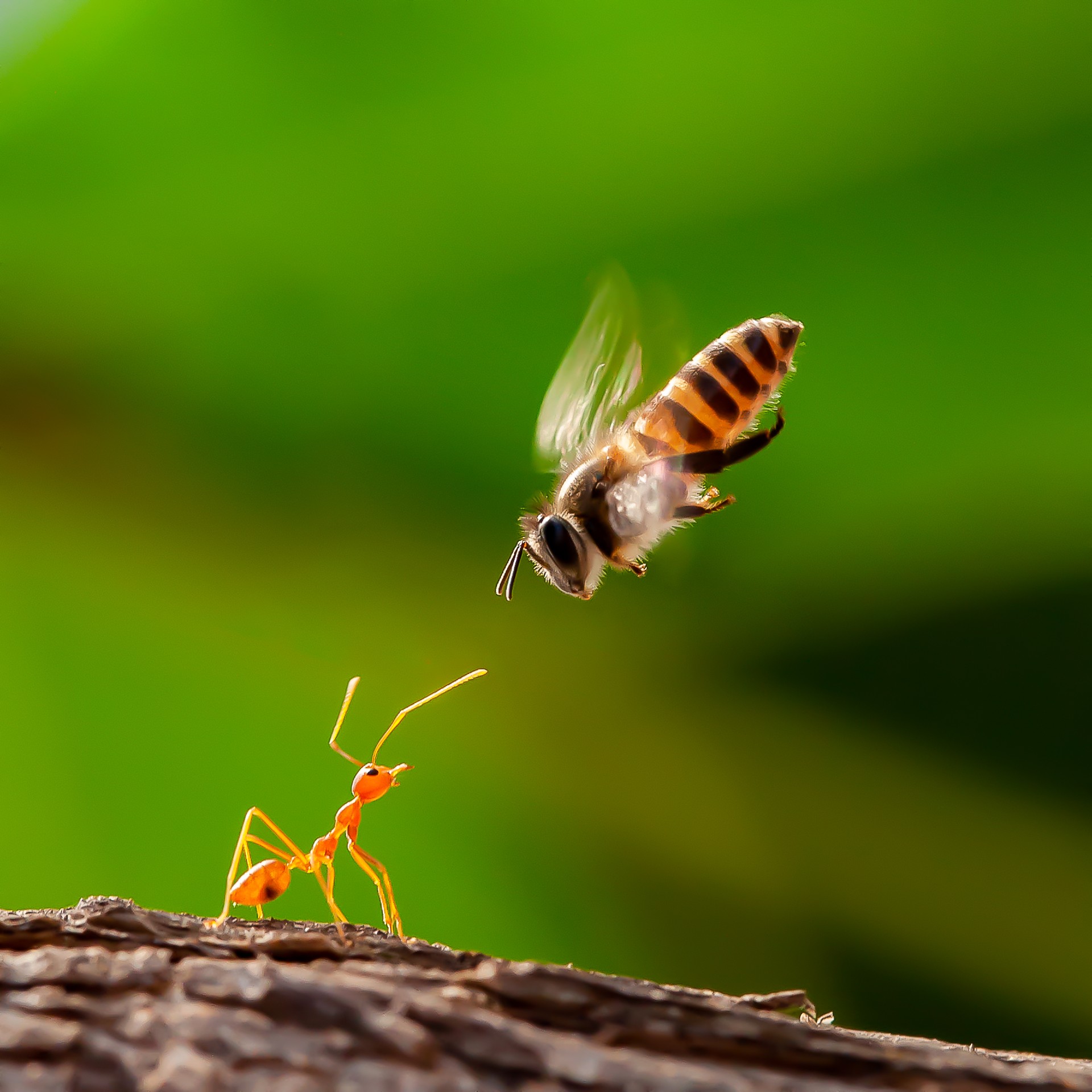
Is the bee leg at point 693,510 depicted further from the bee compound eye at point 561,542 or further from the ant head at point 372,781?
the ant head at point 372,781

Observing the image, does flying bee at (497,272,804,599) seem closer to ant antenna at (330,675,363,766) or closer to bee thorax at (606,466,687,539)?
bee thorax at (606,466,687,539)

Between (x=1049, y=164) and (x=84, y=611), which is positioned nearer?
(x=1049, y=164)

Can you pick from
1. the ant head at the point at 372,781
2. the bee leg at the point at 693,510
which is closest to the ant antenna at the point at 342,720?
the ant head at the point at 372,781

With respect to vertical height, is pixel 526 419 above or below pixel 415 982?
above

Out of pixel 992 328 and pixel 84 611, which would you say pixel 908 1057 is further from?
pixel 84 611

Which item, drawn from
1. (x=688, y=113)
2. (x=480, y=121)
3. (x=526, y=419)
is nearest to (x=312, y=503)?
(x=526, y=419)

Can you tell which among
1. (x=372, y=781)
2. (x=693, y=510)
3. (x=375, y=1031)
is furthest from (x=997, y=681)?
(x=375, y=1031)
